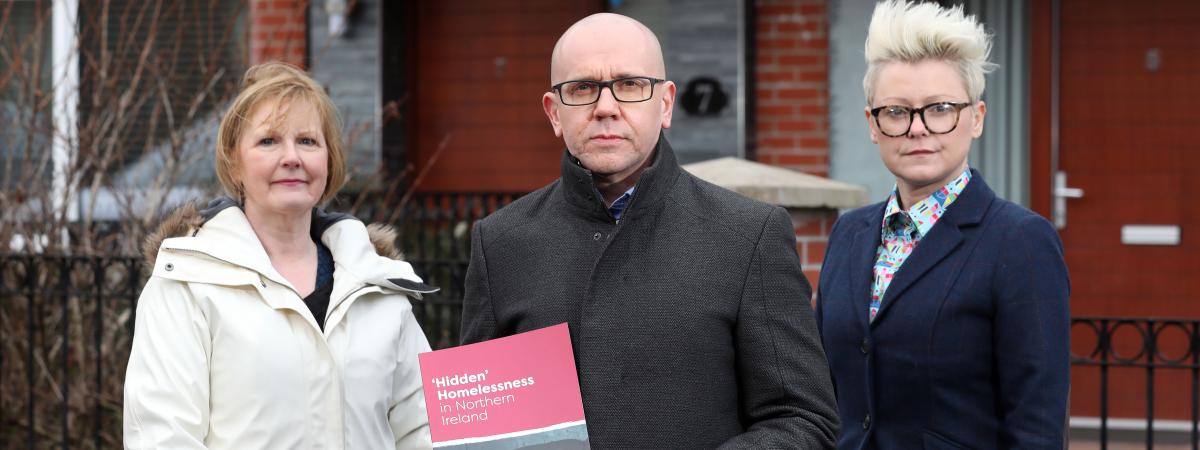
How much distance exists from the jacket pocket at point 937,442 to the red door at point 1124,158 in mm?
5100

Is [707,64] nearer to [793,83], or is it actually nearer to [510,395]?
[793,83]

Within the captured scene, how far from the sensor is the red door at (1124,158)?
728 cm

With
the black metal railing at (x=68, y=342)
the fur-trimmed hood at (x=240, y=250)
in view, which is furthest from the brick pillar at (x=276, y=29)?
the fur-trimmed hood at (x=240, y=250)

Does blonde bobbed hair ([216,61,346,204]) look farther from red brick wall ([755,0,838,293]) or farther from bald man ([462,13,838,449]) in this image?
red brick wall ([755,0,838,293])

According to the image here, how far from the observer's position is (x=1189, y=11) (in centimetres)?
725

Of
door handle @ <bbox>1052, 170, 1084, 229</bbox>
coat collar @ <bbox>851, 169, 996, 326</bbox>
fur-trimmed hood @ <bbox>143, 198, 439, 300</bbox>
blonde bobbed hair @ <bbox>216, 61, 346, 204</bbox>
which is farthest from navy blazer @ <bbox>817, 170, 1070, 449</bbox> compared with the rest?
door handle @ <bbox>1052, 170, 1084, 229</bbox>

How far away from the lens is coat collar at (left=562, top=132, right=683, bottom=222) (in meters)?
2.23

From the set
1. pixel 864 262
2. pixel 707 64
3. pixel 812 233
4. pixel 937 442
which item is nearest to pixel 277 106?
pixel 864 262

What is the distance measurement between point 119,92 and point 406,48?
1696 millimetres

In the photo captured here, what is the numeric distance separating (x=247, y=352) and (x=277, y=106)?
535 mm

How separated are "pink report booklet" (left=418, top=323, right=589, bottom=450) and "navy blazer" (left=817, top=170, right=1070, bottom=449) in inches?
30.3

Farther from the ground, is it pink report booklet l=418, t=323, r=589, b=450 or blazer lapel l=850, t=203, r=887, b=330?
blazer lapel l=850, t=203, r=887, b=330

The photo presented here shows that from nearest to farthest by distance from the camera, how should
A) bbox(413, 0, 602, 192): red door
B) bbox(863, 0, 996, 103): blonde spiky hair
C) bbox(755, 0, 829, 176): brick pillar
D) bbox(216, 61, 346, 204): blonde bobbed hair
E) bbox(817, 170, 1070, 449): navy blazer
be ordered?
1. bbox(817, 170, 1070, 449): navy blazer
2. bbox(863, 0, 996, 103): blonde spiky hair
3. bbox(216, 61, 346, 204): blonde bobbed hair
4. bbox(755, 0, 829, 176): brick pillar
5. bbox(413, 0, 602, 192): red door

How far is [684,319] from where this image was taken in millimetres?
2156
